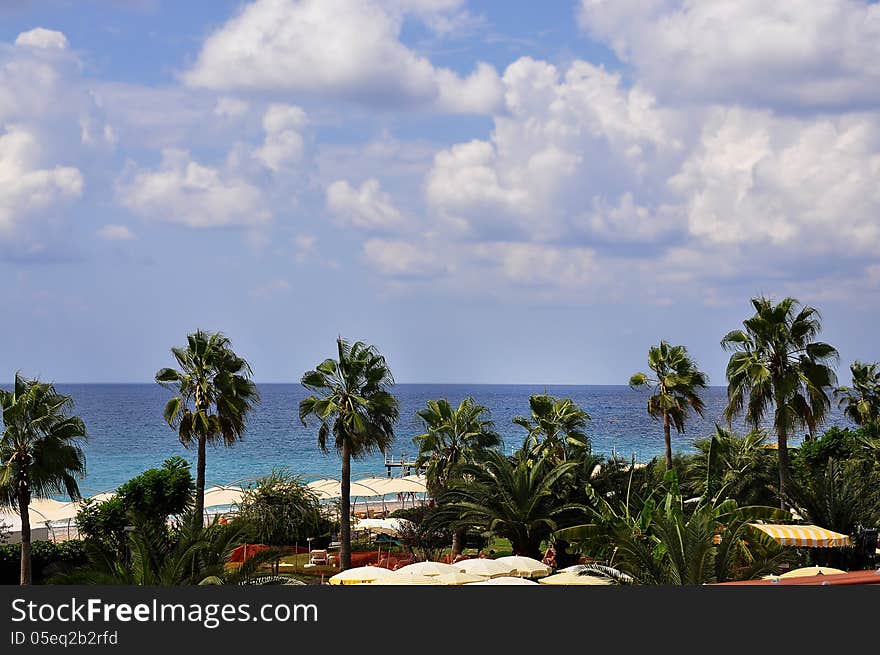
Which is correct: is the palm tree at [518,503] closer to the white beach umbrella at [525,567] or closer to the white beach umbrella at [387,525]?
the white beach umbrella at [525,567]

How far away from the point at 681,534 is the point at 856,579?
31.9ft

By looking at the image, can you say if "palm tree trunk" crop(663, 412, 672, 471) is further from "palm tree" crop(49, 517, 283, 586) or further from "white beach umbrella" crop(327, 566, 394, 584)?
"palm tree" crop(49, 517, 283, 586)

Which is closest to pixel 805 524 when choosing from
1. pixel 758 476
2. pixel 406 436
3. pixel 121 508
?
pixel 758 476

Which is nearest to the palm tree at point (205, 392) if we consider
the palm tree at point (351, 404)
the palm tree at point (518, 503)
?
the palm tree at point (351, 404)

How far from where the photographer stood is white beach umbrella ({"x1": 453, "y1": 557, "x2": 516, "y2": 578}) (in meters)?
25.7

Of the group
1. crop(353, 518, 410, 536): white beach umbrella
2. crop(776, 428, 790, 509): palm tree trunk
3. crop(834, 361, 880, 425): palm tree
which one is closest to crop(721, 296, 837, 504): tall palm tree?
crop(776, 428, 790, 509): palm tree trunk

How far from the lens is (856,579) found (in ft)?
27.7

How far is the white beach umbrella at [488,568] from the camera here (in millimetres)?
25688

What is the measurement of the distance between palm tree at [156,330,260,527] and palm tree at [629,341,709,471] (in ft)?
63.7

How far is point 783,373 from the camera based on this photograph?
31.2 m

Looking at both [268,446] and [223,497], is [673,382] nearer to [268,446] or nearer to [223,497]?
[223,497]

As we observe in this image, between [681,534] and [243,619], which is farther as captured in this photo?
[681,534]

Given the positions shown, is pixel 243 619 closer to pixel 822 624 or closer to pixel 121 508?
pixel 822 624

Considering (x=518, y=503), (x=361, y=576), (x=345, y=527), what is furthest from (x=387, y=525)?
(x=361, y=576)
